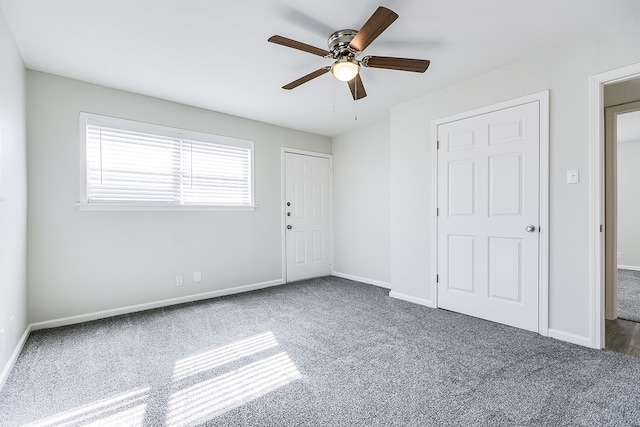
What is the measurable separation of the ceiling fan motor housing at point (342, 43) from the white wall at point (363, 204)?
2216 millimetres

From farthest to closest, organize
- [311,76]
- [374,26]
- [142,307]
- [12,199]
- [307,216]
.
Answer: [307,216] → [142,307] → [311,76] → [12,199] → [374,26]

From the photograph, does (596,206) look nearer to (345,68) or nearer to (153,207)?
(345,68)

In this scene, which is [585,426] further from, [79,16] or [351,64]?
[79,16]

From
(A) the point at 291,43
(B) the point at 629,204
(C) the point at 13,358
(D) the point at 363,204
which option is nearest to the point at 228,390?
(C) the point at 13,358

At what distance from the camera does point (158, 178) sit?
3.50 m

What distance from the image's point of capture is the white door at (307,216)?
470 centimetres

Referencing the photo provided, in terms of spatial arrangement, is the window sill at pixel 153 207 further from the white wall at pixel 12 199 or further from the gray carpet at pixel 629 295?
the gray carpet at pixel 629 295

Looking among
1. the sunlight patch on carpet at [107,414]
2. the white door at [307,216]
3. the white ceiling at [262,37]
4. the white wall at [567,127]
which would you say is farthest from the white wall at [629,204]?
the sunlight patch on carpet at [107,414]

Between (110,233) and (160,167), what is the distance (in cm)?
89

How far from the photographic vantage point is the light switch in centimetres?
241

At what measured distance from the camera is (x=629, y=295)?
385 centimetres

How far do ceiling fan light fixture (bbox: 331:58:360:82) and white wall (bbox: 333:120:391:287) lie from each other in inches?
87.2

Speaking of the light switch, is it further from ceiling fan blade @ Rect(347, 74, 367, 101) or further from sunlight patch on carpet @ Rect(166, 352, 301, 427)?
sunlight patch on carpet @ Rect(166, 352, 301, 427)

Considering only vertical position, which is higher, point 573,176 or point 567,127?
point 567,127
